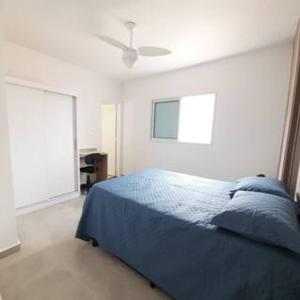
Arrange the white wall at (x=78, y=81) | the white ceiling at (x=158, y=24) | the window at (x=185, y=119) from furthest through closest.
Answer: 1. the window at (x=185, y=119)
2. the white wall at (x=78, y=81)
3. the white ceiling at (x=158, y=24)

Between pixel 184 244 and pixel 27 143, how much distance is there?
268 centimetres

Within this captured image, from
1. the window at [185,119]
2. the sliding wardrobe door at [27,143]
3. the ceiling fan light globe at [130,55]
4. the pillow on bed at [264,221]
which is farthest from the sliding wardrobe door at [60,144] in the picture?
the pillow on bed at [264,221]

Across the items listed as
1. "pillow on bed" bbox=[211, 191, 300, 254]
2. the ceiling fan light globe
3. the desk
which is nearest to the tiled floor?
"pillow on bed" bbox=[211, 191, 300, 254]

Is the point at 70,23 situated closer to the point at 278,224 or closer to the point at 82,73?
the point at 82,73

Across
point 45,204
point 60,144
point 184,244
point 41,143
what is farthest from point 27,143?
point 184,244

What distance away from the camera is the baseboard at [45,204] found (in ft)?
9.24

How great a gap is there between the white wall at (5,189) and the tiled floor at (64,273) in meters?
0.21

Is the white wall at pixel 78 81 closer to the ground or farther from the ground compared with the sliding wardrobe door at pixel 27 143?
farther from the ground

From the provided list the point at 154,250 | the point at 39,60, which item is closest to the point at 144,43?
the point at 39,60

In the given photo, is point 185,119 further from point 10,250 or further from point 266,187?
point 10,250

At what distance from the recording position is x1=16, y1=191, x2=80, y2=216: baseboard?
2.82 metres

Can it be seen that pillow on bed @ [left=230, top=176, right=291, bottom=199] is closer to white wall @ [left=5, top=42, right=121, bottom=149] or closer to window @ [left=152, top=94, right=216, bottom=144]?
window @ [left=152, top=94, right=216, bottom=144]

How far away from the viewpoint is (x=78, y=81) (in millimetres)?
3795

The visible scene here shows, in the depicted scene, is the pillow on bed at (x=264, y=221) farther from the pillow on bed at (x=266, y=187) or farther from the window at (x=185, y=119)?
the window at (x=185, y=119)
